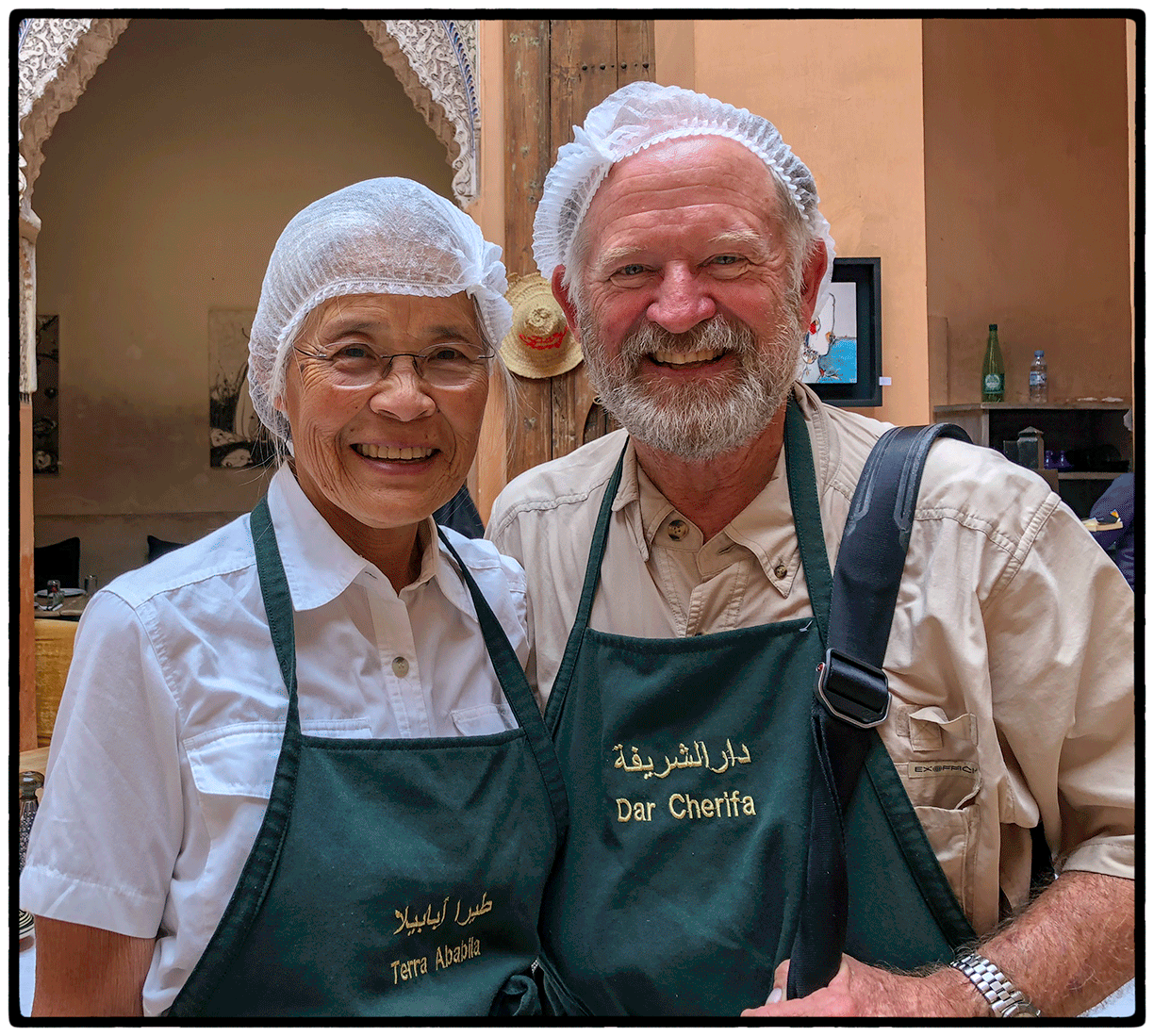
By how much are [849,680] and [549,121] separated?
3088 millimetres

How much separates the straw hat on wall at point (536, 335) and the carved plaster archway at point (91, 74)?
0.50 m

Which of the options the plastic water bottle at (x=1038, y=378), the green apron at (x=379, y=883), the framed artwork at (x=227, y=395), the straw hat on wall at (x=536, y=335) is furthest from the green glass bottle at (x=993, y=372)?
the green apron at (x=379, y=883)

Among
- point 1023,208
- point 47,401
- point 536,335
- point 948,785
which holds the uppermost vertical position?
point 1023,208

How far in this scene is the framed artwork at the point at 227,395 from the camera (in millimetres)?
7160

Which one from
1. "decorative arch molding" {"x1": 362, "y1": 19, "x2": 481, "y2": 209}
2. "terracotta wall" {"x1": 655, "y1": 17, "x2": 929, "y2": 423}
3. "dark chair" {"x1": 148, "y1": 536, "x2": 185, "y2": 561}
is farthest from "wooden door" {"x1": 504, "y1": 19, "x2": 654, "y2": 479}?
"dark chair" {"x1": 148, "y1": 536, "x2": 185, "y2": 561}

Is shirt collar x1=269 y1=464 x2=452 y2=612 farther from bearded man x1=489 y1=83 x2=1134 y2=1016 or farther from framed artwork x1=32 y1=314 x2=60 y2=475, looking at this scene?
framed artwork x1=32 y1=314 x2=60 y2=475

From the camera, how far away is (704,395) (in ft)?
4.72

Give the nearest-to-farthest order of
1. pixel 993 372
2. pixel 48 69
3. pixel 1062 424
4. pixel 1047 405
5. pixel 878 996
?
pixel 878 996
pixel 48 69
pixel 1047 405
pixel 1062 424
pixel 993 372

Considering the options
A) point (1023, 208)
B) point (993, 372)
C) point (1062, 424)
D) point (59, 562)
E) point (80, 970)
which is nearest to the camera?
point (80, 970)

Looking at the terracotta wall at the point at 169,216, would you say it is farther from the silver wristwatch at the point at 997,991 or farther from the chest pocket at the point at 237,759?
the silver wristwatch at the point at 997,991

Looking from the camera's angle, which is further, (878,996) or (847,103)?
(847,103)

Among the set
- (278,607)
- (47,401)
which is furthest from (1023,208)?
(47,401)

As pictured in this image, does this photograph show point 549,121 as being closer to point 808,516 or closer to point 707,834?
point 808,516

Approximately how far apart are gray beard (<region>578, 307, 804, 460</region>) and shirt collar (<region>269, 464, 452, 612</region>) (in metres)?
0.40
